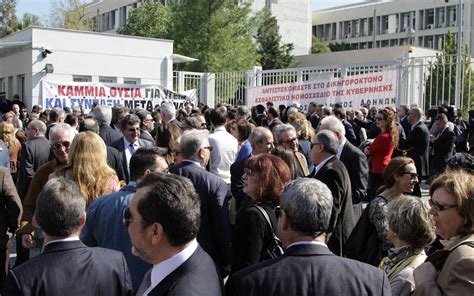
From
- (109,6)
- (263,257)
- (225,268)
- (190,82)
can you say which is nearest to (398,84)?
(190,82)

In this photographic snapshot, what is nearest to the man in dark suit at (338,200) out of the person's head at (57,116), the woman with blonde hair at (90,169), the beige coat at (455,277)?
the woman with blonde hair at (90,169)

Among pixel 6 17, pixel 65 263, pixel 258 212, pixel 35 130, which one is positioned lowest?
pixel 65 263

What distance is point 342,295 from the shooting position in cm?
282

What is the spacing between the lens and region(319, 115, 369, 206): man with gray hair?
737 centimetres

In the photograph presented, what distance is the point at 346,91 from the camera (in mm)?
19250

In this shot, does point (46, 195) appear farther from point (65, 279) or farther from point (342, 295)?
point (342, 295)

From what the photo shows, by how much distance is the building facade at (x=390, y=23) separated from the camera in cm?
8025

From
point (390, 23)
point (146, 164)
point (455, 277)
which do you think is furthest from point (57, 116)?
point (390, 23)

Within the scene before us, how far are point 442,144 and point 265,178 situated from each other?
1014cm

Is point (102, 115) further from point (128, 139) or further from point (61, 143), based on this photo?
point (61, 143)

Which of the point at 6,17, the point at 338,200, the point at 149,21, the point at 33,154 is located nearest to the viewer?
the point at 338,200

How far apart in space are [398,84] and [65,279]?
16.2m

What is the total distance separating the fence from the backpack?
503 inches

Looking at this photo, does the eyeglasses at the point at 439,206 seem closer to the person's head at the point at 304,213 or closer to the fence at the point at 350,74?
the person's head at the point at 304,213
